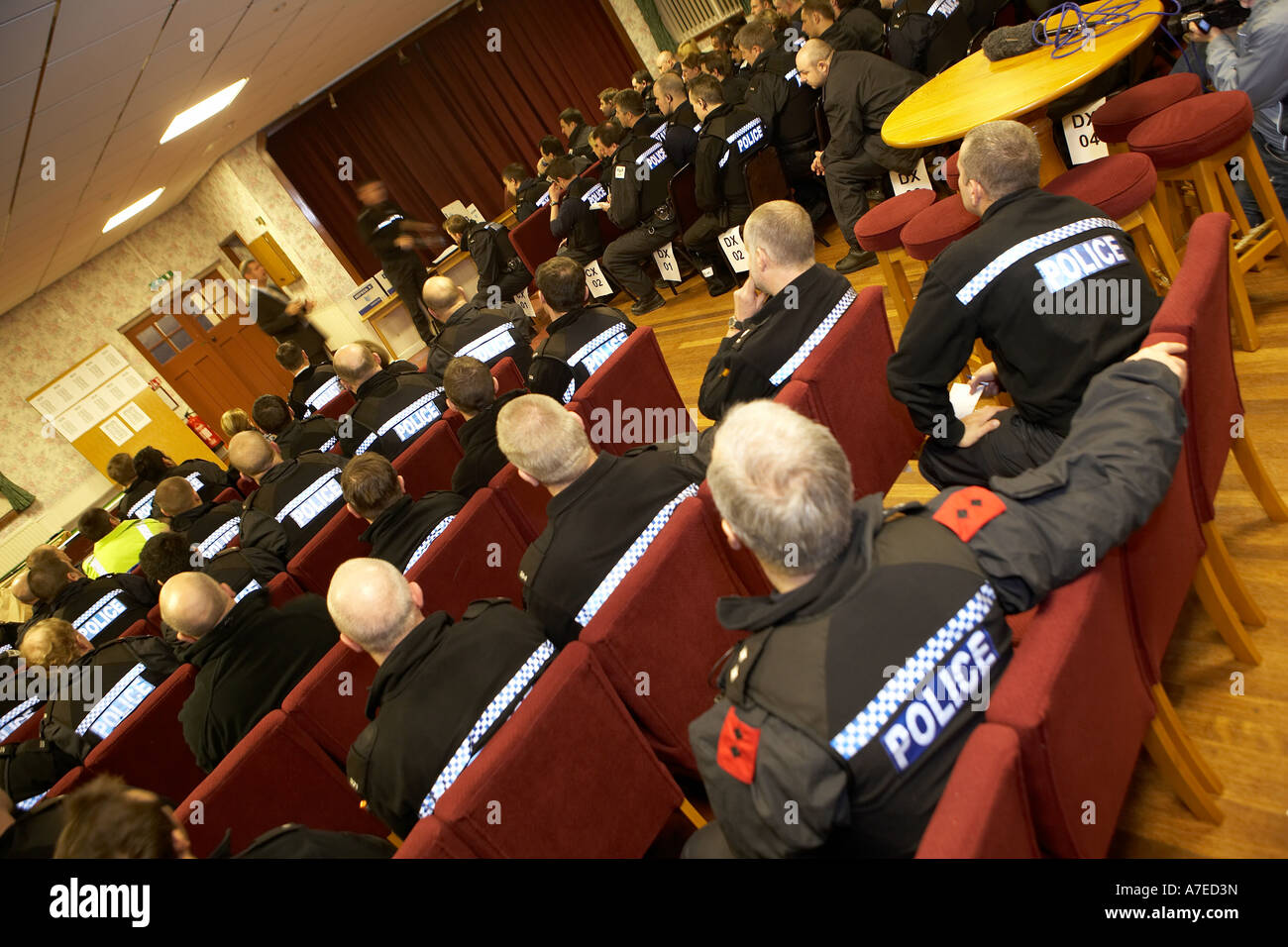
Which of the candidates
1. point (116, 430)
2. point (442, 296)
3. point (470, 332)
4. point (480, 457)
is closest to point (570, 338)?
point (480, 457)

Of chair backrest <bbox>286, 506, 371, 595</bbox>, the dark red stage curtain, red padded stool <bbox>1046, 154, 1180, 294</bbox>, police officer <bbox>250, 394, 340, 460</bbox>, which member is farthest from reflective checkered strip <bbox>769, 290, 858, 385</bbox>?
the dark red stage curtain

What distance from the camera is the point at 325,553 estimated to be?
2.97m

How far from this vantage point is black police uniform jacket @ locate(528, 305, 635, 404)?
132 inches

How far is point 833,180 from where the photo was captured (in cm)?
434

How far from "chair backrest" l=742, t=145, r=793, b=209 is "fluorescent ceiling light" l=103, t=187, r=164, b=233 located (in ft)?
19.4

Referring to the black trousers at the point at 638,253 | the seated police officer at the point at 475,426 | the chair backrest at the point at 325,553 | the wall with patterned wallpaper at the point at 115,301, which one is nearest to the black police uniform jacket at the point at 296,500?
the chair backrest at the point at 325,553

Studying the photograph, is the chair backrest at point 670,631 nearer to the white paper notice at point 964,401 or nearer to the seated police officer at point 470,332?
the white paper notice at point 964,401

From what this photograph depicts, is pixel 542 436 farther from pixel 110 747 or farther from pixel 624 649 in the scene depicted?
pixel 110 747

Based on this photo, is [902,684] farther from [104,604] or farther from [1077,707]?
[104,604]

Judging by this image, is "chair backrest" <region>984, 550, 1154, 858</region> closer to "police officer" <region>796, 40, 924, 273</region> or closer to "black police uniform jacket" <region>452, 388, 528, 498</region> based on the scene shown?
"black police uniform jacket" <region>452, 388, 528, 498</region>

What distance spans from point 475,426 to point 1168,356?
2.33 meters

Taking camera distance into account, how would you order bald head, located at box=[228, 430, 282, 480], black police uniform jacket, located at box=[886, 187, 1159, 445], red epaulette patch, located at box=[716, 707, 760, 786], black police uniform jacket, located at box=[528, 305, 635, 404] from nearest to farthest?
1. red epaulette patch, located at box=[716, 707, 760, 786]
2. black police uniform jacket, located at box=[886, 187, 1159, 445]
3. black police uniform jacket, located at box=[528, 305, 635, 404]
4. bald head, located at box=[228, 430, 282, 480]

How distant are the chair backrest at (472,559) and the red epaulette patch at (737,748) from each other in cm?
139
